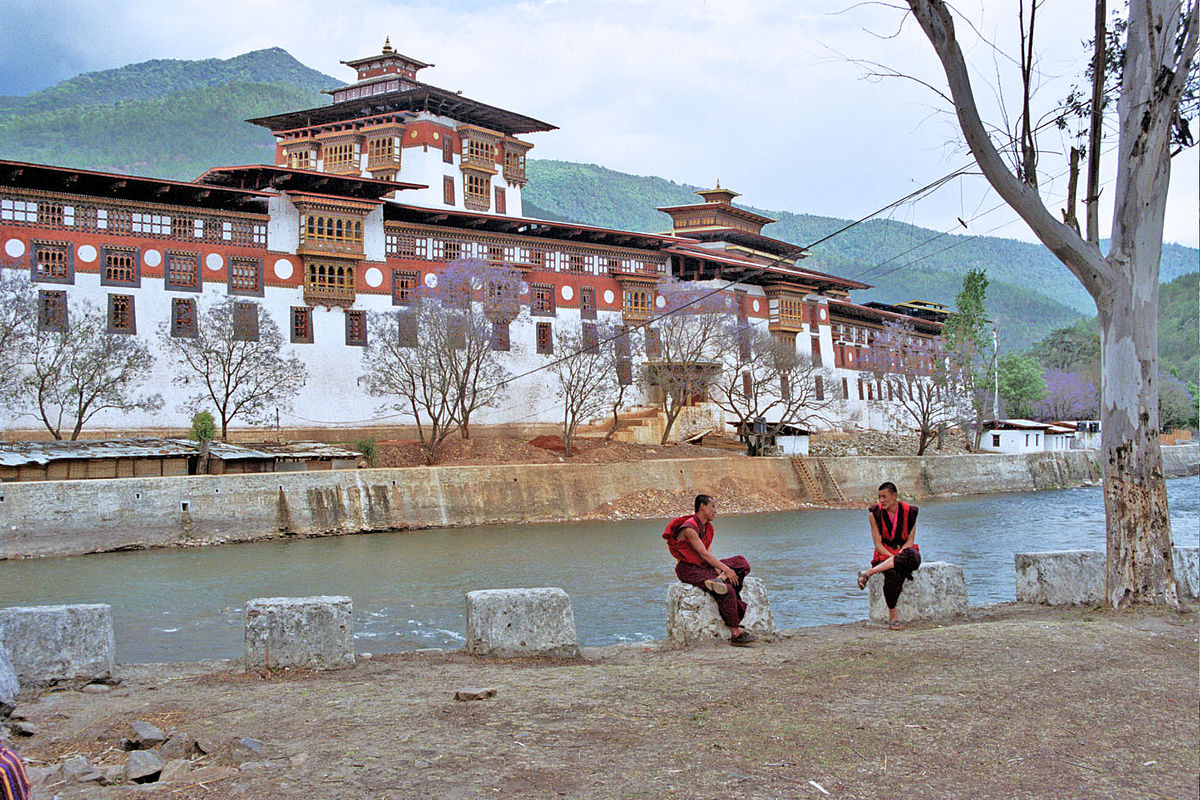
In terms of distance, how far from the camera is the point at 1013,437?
60.1 metres

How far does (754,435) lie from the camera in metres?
46.7

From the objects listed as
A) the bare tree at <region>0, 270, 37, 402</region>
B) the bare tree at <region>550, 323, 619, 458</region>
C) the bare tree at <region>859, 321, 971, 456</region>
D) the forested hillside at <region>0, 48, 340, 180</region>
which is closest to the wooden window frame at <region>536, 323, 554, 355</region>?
the bare tree at <region>550, 323, 619, 458</region>

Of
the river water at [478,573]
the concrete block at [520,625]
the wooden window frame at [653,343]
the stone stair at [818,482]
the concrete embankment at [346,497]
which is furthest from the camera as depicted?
the wooden window frame at [653,343]

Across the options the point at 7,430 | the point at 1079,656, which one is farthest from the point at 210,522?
the point at 1079,656

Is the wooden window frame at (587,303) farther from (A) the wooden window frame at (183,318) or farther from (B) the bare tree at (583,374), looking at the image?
(A) the wooden window frame at (183,318)

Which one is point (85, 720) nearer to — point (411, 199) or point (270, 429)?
point (270, 429)

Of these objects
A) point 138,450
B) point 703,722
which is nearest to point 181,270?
point 138,450

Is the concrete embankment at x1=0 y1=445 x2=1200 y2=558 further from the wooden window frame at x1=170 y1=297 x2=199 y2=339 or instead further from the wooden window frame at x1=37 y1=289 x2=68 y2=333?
the wooden window frame at x1=170 y1=297 x2=199 y2=339

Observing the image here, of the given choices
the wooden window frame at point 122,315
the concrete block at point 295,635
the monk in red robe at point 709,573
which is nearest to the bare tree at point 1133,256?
the monk in red robe at point 709,573

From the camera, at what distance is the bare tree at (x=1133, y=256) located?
8469mm

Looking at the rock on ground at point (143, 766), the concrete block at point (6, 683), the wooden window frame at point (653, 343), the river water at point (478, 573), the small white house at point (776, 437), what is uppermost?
the wooden window frame at point (653, 343)

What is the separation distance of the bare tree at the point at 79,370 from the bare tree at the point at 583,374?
15.7 meters

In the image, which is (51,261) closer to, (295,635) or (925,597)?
(295,635)

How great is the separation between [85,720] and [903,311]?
83.0m
